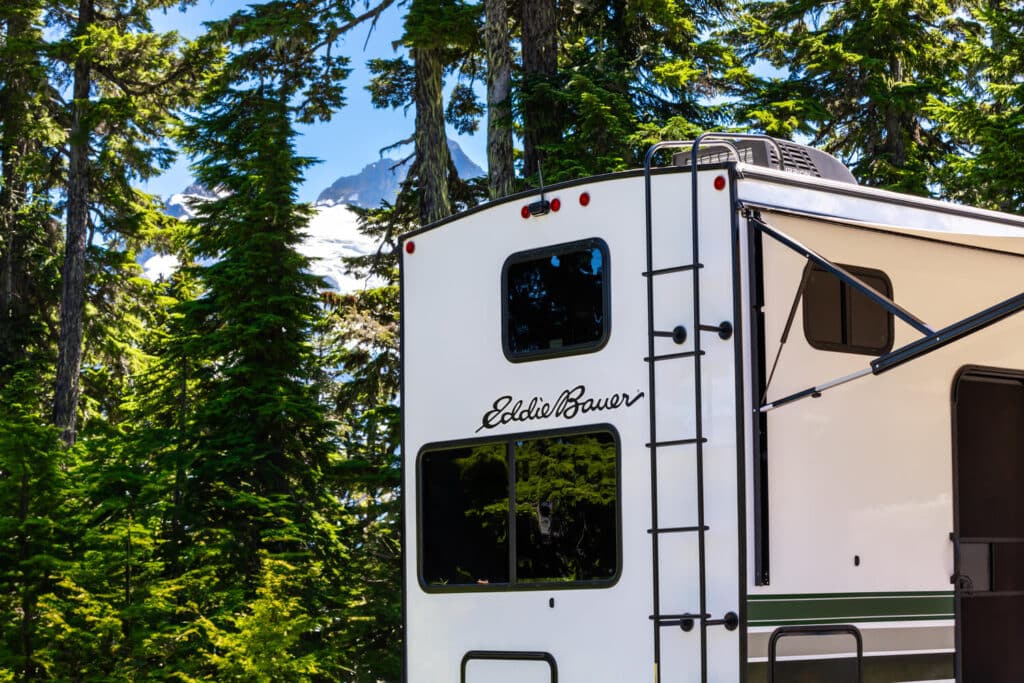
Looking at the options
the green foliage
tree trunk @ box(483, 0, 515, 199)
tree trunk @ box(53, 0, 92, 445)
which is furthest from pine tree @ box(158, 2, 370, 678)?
tree trunk @ box(53, 0, 92, 445)

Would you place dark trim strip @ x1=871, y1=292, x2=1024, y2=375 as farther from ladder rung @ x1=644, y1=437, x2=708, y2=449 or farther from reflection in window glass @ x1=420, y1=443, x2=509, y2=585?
reflection in window glass @ x1=420, y1=443, x2=509, y2=585

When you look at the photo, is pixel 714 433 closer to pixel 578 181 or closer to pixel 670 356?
pixel 670 356

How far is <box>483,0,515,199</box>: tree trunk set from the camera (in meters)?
18.6

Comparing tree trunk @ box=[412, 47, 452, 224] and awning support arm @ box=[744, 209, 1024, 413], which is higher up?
tree trunk @ box=[412, 47, 452, 224]

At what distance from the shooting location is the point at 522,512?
688 cm

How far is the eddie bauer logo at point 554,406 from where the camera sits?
6.38 metres

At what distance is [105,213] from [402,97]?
7.25 meters

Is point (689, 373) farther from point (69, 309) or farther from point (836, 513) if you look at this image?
point (69, 309)

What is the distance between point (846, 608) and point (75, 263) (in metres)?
20.6

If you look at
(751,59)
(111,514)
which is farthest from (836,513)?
(751,59)

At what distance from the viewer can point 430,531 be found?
24.5ft

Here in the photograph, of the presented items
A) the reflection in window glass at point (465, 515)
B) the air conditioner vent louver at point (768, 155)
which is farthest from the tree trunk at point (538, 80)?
the reflection in window glass at point (465, 515)

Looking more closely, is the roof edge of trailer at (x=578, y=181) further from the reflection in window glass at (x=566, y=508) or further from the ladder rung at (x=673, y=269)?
the reflection in window glass at (x=566, y=508)

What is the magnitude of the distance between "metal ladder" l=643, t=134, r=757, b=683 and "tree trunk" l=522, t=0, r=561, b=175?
38.3ft
